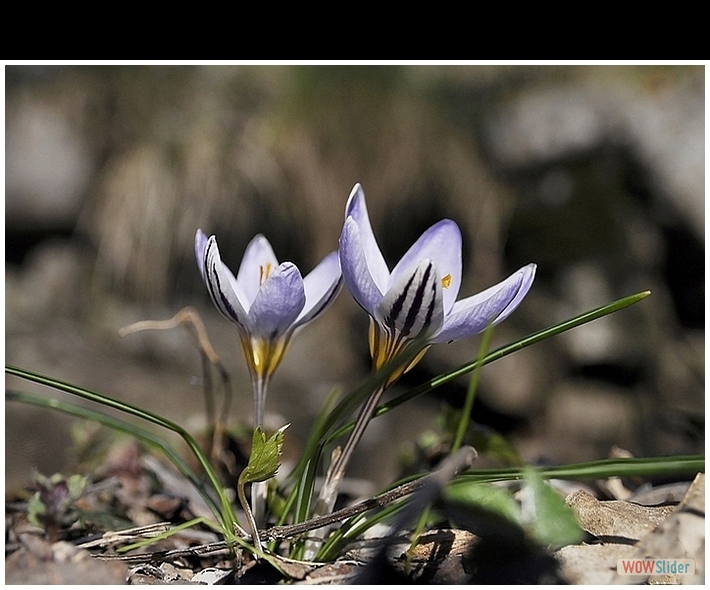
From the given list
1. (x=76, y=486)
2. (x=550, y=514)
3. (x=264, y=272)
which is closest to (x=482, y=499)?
(x=550, y=514)

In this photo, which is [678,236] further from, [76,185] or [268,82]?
[76,185]

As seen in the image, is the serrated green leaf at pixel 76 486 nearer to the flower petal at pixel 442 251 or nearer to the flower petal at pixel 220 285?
the flower petal at pixel 220 285

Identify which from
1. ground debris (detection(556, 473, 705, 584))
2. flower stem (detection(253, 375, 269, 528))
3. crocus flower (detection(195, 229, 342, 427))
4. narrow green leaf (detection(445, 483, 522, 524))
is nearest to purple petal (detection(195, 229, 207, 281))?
crocus flower (detection(195, 229, 342, 427))

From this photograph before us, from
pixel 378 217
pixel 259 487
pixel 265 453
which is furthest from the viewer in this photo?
pixel 378 217

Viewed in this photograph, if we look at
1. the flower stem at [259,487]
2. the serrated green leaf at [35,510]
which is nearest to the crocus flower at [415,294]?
the flower stem at [259,487]

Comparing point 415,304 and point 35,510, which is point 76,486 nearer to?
point 35,510

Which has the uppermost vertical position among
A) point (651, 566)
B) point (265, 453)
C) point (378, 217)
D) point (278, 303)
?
point (378, 217)
